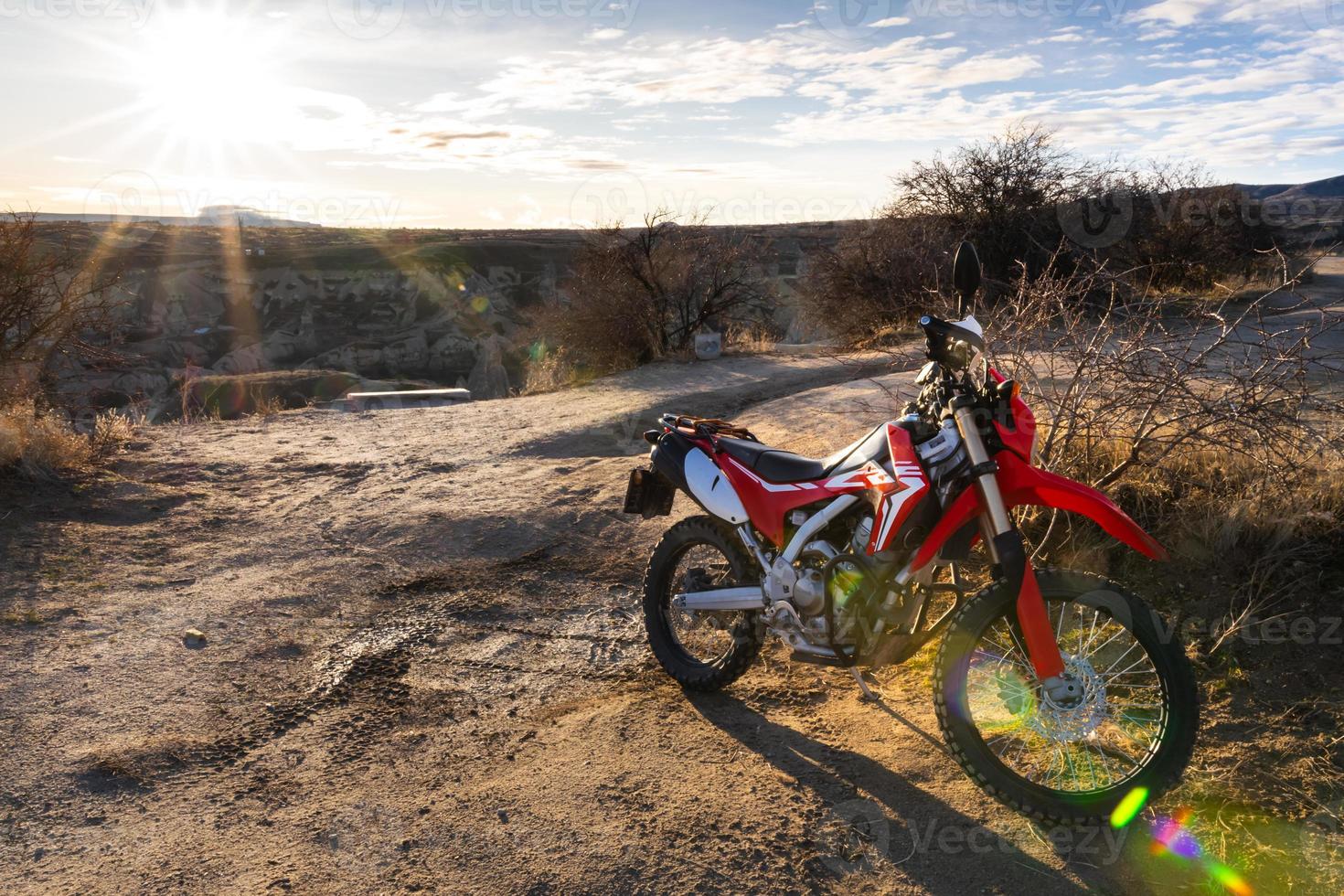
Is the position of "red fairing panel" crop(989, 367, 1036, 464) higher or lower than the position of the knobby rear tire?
higher

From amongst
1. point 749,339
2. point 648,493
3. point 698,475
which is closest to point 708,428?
point 698,475

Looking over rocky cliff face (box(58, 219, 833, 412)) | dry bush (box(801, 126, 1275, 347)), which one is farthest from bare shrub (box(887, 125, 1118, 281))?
rocky cliff face (box(58, 219, 833, 412))

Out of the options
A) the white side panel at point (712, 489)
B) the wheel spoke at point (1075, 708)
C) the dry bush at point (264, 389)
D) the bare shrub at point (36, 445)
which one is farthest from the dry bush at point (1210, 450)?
the dry bush at point (264, 389)

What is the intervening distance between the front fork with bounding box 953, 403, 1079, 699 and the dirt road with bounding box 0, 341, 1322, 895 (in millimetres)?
524

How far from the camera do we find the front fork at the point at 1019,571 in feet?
10.3

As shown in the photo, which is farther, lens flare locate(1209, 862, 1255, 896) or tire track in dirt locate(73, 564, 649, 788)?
tire track in dirt locate(73, 564, 649, 788)

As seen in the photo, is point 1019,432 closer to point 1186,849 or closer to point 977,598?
point 977,598

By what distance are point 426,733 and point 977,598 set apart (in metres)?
2.32

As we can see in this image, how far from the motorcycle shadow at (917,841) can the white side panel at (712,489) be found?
1.02 meters

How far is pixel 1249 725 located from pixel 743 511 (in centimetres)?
210

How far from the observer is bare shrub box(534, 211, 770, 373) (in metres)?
17.5

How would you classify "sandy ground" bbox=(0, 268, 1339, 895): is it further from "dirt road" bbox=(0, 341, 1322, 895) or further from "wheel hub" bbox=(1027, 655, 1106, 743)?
"wheel hub" bbox=(1027, 655, 1106, 743)

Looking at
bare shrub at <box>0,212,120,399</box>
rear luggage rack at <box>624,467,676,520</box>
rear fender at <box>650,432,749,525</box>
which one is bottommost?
rear luggage rack at <box>624,467,676,520</box>

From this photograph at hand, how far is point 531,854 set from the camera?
3139 millimetres
